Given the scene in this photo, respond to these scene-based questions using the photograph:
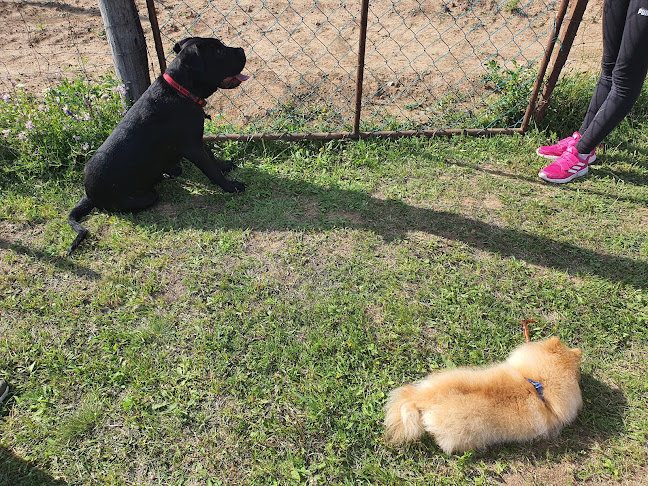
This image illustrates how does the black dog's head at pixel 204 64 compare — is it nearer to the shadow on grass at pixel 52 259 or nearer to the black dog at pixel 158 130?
the black dog at pixel 158 130

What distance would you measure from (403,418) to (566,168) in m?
2.62

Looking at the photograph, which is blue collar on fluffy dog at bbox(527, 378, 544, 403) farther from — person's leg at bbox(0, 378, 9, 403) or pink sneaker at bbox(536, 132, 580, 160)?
person's leg at bbox(0, 378, 9, 403)

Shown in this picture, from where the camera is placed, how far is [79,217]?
10.8 ft

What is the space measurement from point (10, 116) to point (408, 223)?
342cm

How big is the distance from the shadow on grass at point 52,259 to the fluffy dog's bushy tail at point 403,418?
2048mm

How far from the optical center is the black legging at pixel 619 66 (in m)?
2.81

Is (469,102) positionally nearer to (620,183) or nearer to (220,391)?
(620,183)

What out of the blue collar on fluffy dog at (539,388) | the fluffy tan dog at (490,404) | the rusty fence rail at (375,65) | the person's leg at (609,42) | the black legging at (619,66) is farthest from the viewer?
the rusty fence rail at (375,65)

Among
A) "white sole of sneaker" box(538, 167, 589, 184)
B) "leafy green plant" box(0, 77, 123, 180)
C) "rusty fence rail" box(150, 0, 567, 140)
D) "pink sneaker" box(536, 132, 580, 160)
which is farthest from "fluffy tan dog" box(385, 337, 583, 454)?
"leafy green plant" box(0, 77, 123, 180)

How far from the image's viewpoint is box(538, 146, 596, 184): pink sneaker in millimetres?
3547

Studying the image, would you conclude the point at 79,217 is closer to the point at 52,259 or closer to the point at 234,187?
the point at 52,259

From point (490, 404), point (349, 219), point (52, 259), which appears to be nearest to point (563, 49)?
point (349, 219)

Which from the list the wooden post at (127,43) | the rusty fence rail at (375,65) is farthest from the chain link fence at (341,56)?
the wooden post at (127,43)

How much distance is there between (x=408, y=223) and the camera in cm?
327
